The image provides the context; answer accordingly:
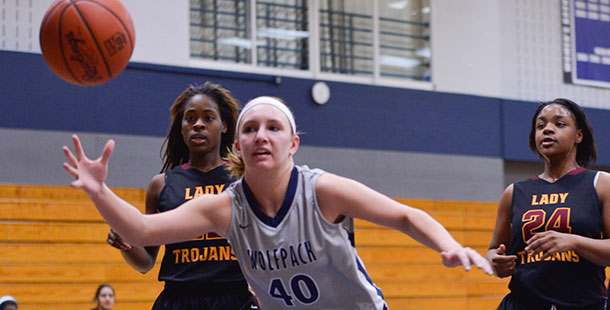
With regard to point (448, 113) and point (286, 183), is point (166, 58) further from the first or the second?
point (286, 183)

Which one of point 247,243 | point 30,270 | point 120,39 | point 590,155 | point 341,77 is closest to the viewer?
point 247,243

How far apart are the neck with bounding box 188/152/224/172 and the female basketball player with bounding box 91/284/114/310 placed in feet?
13.4

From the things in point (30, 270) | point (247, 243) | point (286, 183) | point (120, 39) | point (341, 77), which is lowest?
point (30, 270)

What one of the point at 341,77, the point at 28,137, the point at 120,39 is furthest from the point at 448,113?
the point at 120,39

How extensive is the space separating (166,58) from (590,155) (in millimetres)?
5301

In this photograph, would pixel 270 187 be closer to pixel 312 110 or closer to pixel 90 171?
pixel 90 171

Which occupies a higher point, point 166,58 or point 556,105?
point 166,58

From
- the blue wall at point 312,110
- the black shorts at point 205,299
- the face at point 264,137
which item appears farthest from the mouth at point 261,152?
the blue wall at point 312,110

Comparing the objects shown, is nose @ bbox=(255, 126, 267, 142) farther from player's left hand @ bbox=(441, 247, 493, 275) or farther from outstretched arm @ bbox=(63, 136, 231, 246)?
player's left hand @ bbox=(441, 247, 493, 275)

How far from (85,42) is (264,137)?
1463 millimetres

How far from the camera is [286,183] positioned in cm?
296

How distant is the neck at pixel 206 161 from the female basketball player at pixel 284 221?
980mm

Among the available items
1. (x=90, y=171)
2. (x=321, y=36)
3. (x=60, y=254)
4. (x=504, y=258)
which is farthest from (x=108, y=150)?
(x=321, y=36)

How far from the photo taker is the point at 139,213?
Result: 2730 millimetres
